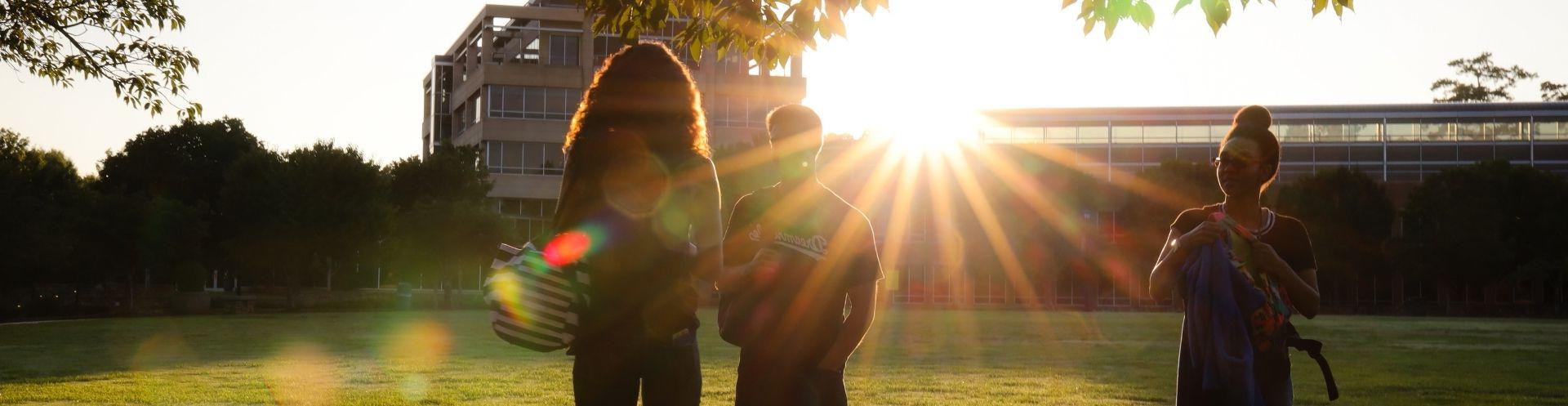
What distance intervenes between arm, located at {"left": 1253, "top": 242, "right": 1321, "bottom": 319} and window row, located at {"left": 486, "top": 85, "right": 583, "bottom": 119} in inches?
3214

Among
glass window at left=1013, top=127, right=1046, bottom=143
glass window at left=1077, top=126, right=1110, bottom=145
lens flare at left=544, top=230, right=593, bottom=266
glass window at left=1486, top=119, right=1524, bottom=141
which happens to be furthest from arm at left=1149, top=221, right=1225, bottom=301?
glass window at left=1486, top=119, right=1524, bottom=141

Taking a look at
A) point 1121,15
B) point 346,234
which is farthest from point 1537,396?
point 346,234

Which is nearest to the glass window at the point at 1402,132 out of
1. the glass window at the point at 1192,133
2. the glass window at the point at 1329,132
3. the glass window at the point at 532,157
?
the glass window at the point at 1329,132

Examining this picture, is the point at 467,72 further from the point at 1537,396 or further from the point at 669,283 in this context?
the point at 669,283

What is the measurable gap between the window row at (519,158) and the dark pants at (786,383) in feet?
267

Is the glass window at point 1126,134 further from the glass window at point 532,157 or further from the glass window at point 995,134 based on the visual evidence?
the glass window at point 532,157

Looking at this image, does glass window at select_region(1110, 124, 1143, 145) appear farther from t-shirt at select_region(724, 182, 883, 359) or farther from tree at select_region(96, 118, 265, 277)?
t-shirt at select_region(724, 182, 883, 359)

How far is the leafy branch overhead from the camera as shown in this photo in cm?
663

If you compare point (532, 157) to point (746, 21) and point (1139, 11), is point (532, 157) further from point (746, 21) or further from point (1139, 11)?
point (1139, 11)

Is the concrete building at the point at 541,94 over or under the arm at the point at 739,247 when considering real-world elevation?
over

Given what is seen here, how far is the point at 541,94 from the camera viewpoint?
8612 cm

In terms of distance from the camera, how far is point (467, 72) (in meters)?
91.8

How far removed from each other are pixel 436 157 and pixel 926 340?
43.5m

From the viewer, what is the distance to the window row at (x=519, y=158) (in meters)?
86.1
